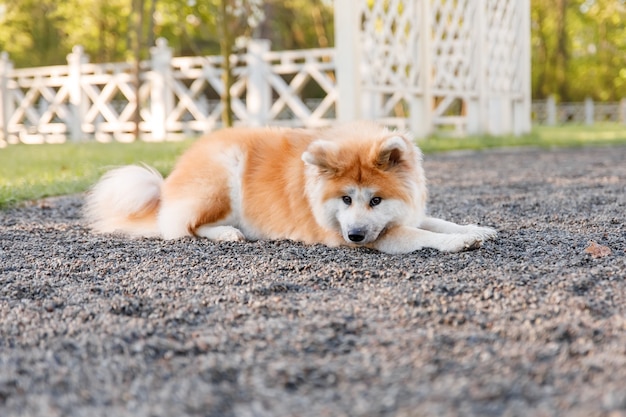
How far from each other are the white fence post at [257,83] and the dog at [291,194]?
948 cm

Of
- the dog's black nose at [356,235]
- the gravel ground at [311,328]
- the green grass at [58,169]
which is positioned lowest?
the gravel ground at [311,328]

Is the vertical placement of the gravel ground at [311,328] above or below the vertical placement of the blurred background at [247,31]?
below

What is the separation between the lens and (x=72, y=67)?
15531 mm

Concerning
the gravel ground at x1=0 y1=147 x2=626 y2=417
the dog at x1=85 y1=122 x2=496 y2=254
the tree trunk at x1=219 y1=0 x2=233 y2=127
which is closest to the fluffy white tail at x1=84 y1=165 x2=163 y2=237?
the dog at x1=85 y1=122 x2=496 y2=254

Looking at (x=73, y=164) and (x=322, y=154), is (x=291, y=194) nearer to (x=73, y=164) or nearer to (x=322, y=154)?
(x=322, y=154)

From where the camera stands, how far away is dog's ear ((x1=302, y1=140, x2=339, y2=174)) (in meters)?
3.35

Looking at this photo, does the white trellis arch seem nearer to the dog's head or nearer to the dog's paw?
the dog's paw

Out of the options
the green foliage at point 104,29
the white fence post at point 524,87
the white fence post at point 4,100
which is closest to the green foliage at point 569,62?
the green foliage at point 104,29

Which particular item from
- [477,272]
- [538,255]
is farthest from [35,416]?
[538,255]

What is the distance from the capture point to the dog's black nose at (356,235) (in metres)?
3.24

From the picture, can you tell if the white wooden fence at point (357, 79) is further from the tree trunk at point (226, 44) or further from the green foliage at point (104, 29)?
the green foliage at point (104, 29)

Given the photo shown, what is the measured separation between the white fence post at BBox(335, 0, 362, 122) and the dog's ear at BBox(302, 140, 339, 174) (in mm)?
6658

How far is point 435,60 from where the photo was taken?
12227mm

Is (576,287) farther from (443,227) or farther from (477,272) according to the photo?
(443,227)
